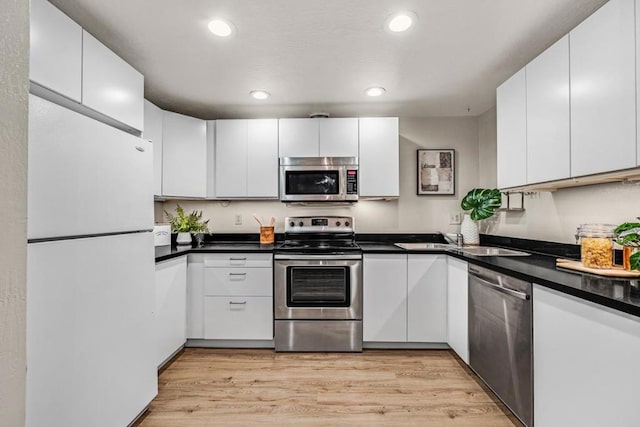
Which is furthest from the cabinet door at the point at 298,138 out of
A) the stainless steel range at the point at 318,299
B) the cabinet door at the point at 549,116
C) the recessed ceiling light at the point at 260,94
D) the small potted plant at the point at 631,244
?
the small potted plant at the point at 631,244

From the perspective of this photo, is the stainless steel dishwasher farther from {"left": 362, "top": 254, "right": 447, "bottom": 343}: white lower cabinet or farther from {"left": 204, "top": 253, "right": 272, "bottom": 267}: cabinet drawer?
{"left": 204, "top": 253, "right": 272, "bottom": 267}: cabinet drawer

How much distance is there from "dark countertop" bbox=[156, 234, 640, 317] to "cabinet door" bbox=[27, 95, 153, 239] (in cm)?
67

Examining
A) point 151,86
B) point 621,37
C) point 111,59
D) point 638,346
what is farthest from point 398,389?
point 151,86

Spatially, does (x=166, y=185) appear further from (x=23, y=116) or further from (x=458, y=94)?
(x=458, y=94)

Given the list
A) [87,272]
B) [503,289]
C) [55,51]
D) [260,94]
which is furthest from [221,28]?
[503,289]

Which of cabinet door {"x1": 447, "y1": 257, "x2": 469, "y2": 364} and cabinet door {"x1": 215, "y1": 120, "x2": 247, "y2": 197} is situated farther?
cabinet door {"x1": 215, "y1": 120, "x2": 247, "y2": 197}

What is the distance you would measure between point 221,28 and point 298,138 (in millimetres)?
1310

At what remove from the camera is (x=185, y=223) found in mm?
2955

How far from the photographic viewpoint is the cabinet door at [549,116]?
160 cm

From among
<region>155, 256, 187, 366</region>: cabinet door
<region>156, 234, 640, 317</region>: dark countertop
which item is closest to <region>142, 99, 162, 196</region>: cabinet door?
<region>156, 234, 640, 317</region>: dark countertop

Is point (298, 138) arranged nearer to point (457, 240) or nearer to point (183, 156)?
point (183, 156)

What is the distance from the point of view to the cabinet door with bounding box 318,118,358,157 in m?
2.90

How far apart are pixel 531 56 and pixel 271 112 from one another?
2.15 metres

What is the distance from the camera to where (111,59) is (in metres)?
1.59
